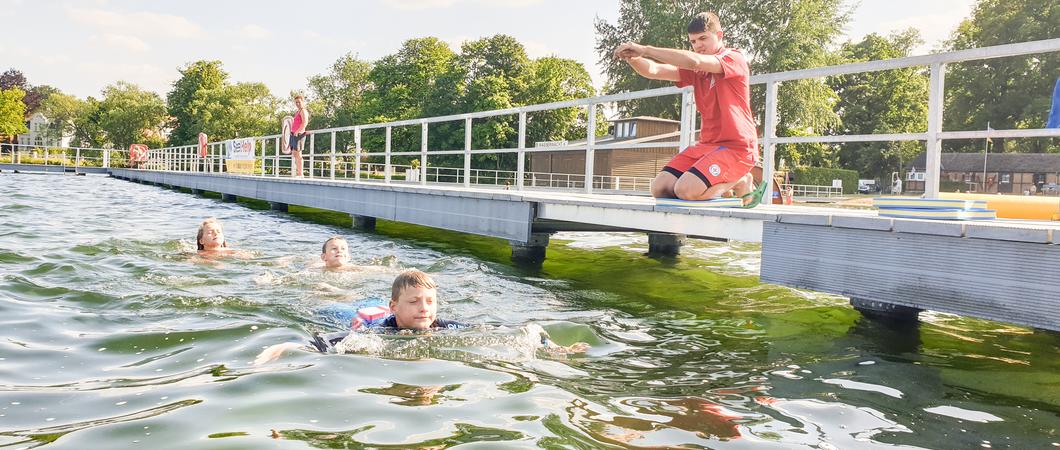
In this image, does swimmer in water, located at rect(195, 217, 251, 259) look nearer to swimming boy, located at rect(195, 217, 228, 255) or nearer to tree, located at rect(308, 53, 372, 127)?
swimming boy, located at rect(195, 217, 228, 255)

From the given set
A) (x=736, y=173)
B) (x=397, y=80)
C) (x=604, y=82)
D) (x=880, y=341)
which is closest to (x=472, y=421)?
(x=880, y=341)

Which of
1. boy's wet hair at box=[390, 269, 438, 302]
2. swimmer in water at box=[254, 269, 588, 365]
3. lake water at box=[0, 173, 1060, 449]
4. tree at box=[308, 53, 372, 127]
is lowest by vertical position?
lake water at box=[0, 173, 1060, 449]

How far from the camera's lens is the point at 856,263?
164 inches

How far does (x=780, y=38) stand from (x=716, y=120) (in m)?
34.7

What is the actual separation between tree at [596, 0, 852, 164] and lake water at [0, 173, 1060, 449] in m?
31.3

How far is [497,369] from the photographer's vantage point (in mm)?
3451

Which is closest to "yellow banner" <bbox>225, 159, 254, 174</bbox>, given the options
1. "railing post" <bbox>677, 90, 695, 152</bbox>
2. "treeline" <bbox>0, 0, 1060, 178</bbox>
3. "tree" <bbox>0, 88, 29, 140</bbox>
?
"railing post" <bbox>677, 90, 695, 152</bbox>

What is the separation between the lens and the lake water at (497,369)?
8.43 ft

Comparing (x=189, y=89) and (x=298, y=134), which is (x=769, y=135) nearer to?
(x=298, y=134)

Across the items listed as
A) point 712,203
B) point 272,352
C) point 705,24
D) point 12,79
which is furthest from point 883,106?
point 12,79

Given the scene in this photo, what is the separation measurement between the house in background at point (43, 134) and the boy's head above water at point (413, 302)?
371ft

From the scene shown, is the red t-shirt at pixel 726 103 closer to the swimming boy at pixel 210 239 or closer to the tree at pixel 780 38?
the swimming boy at pixel 210 239

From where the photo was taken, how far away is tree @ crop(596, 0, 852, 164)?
3634cm

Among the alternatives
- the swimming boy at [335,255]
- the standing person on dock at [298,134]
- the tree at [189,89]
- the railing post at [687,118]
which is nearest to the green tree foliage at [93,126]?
the tree at [189,89]
